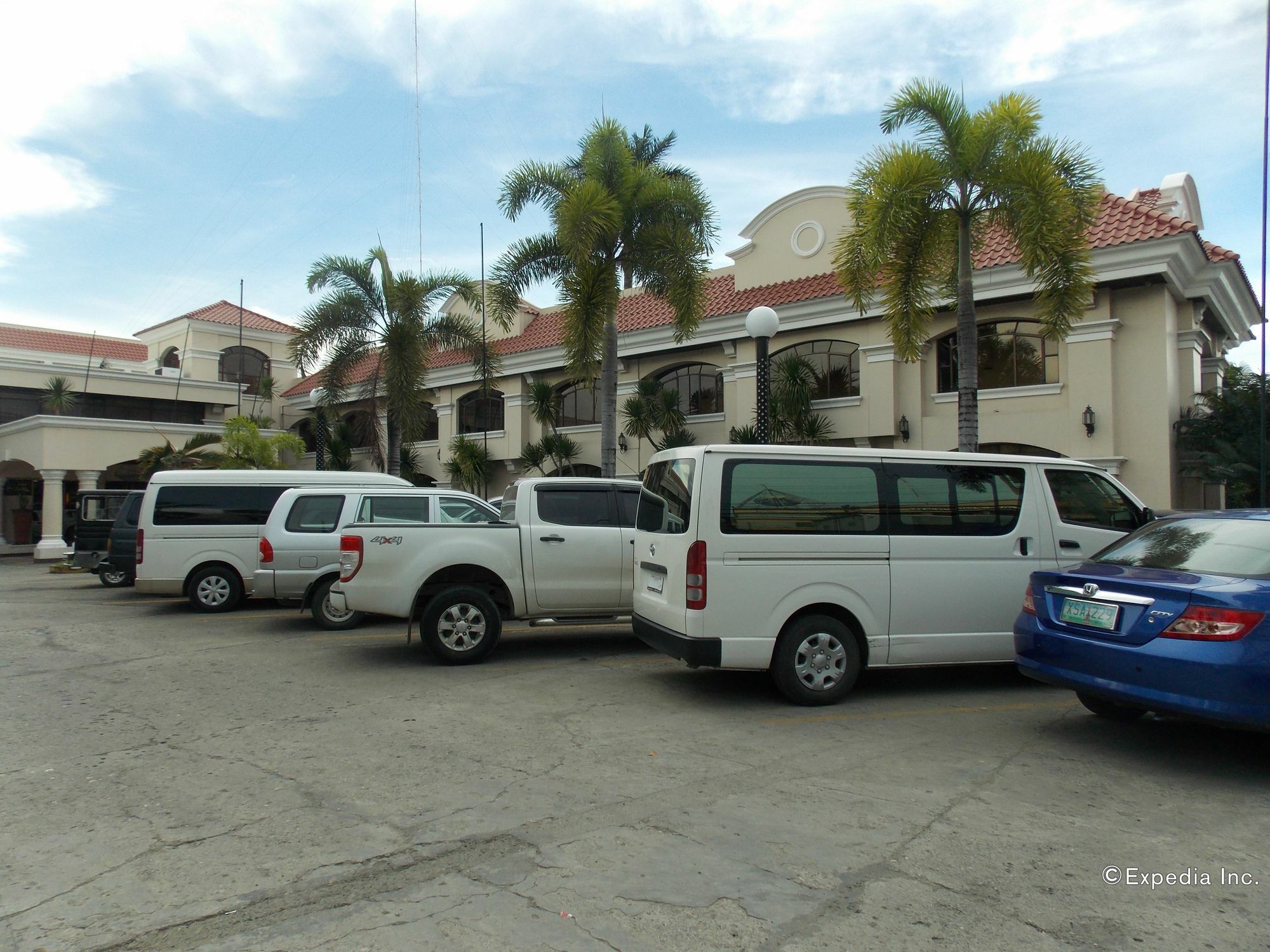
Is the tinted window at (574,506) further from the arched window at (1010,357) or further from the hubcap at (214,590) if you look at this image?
the arched window at (1010,357)

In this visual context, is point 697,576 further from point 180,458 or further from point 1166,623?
point 180,458

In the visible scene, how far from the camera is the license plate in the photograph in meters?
5.68

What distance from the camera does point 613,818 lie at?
182 inches

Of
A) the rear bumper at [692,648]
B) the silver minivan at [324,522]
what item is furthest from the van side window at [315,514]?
the rear bumper at [692,648]

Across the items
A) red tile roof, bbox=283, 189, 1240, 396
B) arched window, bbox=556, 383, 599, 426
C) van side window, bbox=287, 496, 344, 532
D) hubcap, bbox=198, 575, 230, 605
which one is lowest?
hubcap, bbox=198, 575, 230, 605

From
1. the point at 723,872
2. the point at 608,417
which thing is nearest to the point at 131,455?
the point at 608,417

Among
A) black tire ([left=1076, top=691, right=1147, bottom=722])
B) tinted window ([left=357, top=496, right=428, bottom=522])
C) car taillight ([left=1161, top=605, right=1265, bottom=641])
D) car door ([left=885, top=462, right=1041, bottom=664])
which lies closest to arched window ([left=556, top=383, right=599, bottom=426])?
tinted window ([left=357, top=496, right=428, bottom=522])

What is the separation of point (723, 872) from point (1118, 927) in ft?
5.17

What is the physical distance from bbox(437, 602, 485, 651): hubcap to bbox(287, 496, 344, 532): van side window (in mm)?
3959

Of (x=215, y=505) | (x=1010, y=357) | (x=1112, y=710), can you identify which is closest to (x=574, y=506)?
(x=1112, y=710)

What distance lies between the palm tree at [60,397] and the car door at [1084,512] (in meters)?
33.4

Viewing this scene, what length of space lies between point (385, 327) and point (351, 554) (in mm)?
15305

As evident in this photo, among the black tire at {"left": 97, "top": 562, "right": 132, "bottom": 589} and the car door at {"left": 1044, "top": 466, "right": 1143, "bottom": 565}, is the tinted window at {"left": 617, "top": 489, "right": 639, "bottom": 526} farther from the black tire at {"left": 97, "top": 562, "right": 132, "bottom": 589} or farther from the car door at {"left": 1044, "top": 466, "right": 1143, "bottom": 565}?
the black tire at {"left": 97, "top": 562, "right": 132, "bottom": 589}

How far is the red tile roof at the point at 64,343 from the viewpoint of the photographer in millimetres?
37812
